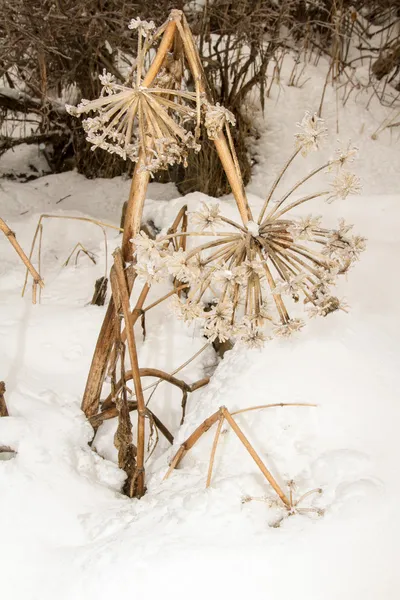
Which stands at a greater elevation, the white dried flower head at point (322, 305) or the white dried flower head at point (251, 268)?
the white dried flower head at point (251, 268)

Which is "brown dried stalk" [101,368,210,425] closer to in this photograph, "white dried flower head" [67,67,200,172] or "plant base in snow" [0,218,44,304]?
"plant base in snow" [0,218,44,304]

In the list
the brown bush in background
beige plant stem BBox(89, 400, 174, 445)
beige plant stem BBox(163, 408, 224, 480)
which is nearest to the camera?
beige plant stem BBox(163, 408, 224, 480)

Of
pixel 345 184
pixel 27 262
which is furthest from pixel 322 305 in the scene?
pixel 27 262

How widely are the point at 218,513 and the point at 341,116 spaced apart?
2.10 metres

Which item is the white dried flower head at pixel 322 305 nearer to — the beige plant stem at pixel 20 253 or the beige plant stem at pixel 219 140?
the beige plant stem at pixel 219 140

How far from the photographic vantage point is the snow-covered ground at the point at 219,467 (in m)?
0.69

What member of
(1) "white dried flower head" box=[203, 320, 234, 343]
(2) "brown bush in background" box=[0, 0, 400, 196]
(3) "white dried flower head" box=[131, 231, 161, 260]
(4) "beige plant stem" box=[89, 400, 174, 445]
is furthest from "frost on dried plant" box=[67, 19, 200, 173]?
(2) "brown bush in background" box=[0, 0, 400, 196]

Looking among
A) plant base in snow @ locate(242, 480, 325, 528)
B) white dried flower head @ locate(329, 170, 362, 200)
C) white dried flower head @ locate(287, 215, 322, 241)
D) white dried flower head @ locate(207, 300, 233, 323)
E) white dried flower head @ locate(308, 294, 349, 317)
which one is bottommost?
plant base in snow @ locate(242, 480, 325, 528)

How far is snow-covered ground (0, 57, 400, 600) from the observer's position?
2.27ft

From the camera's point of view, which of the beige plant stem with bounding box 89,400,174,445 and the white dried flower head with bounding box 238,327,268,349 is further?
the beige plant stem with bounding box 89,400,174,445

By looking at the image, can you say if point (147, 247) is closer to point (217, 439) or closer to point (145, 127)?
point (145, 127)

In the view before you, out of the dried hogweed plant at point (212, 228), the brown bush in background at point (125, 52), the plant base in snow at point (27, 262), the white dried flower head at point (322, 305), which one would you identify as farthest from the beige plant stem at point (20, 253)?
the brown bush in background at point (125, 52)

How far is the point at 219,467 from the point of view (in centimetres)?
89

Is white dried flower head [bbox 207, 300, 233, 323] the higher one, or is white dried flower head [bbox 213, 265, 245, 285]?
white dried flower head [bbox 213, 265, 245, 285]
